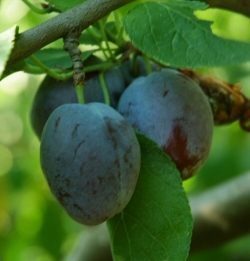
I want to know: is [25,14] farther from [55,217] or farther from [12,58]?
[12,58]

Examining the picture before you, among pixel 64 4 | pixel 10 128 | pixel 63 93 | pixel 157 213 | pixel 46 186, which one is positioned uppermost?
pixel 64 4

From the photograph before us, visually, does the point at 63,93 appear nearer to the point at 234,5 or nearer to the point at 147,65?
the point at 147,65

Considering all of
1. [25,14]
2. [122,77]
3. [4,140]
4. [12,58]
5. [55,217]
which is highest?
[12,58]

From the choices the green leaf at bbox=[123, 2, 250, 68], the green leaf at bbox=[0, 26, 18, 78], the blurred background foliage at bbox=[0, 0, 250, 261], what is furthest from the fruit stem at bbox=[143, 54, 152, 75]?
the blurred background foliage at bbox=[0, 0, 250, 261]

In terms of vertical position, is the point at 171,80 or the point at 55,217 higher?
the point at 171,80

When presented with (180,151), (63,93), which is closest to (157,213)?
(180,151)

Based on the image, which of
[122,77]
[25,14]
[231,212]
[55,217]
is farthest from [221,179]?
[122,77]
